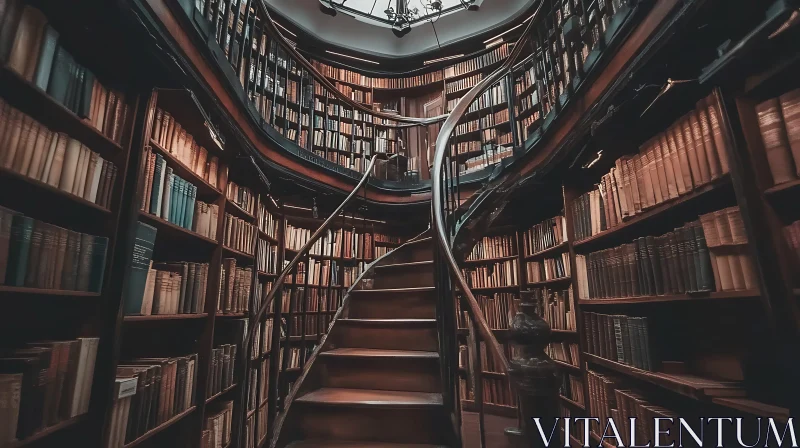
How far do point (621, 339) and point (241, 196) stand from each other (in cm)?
273

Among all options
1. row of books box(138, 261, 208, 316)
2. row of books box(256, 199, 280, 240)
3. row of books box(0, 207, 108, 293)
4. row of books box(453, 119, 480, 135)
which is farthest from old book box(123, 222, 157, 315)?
row of books box(453, 119, 480, 135)

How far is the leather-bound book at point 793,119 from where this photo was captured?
1.12m

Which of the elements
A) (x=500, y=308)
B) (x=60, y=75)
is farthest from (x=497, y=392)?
(x=60, y=75)

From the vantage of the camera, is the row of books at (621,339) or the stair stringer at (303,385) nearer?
the stair stringer at (303,385)

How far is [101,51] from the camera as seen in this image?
140 cm

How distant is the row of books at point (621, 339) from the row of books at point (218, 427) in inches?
94.9

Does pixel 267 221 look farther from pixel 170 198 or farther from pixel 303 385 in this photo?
pixel 303 385

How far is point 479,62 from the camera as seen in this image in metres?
5.50

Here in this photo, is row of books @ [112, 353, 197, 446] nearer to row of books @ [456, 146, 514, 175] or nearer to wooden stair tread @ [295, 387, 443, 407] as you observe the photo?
wooden stair tread @ [295, 387, 443, 407]

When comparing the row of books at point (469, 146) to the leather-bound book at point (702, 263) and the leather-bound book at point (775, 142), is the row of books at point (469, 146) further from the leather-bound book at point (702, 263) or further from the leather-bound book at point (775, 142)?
the leather-bound book at point (775, 142)

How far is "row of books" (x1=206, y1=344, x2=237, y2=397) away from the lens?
2160mm

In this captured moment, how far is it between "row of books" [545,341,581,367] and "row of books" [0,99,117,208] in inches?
119

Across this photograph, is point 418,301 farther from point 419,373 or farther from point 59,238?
point 59,238

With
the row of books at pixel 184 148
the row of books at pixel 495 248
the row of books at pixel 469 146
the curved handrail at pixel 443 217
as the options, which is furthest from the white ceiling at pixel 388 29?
the row of books at pixel 184 148
